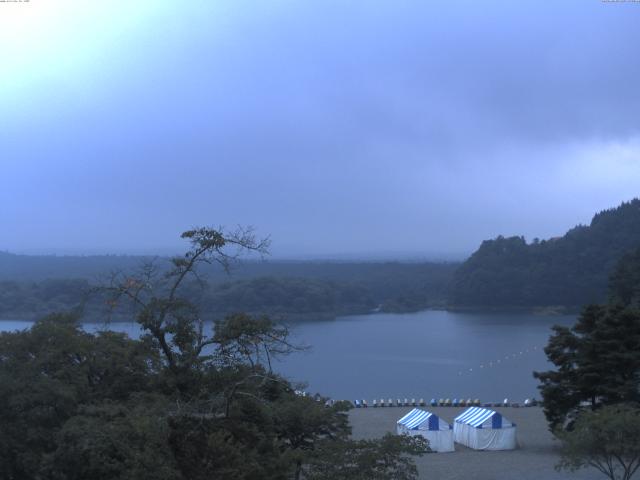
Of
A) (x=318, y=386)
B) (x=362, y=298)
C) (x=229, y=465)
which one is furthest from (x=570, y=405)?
(x=362, y=298)

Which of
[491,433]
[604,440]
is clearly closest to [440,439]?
[491,433]

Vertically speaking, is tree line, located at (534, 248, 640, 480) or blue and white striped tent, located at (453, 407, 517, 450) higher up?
tree line, located at (534, 248, 640, 480)

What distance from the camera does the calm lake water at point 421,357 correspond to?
93.2 feet

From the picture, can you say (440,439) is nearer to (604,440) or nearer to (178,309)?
(604,440)

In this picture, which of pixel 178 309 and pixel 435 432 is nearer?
pixel 178 309

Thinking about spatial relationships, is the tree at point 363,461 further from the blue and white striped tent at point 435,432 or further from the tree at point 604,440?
the blue and white striped tent at point 435,432

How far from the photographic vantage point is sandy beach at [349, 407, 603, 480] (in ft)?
40.6

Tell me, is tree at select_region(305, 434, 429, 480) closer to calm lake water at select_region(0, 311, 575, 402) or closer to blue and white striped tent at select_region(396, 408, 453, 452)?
blue and white striped tent at select_region(396, 408, 453, 452)

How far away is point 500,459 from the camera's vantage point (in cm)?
1389

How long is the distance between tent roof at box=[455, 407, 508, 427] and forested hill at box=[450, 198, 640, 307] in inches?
1701

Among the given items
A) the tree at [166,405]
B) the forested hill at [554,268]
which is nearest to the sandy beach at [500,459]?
the tree at [166,405]

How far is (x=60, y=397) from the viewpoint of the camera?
7.59 meters

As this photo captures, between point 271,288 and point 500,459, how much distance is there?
38.3 m

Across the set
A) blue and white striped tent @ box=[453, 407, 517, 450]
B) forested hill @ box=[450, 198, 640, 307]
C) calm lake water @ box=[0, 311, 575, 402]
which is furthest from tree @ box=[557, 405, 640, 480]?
forested hill @ box=[450, 198, 640, 307]
